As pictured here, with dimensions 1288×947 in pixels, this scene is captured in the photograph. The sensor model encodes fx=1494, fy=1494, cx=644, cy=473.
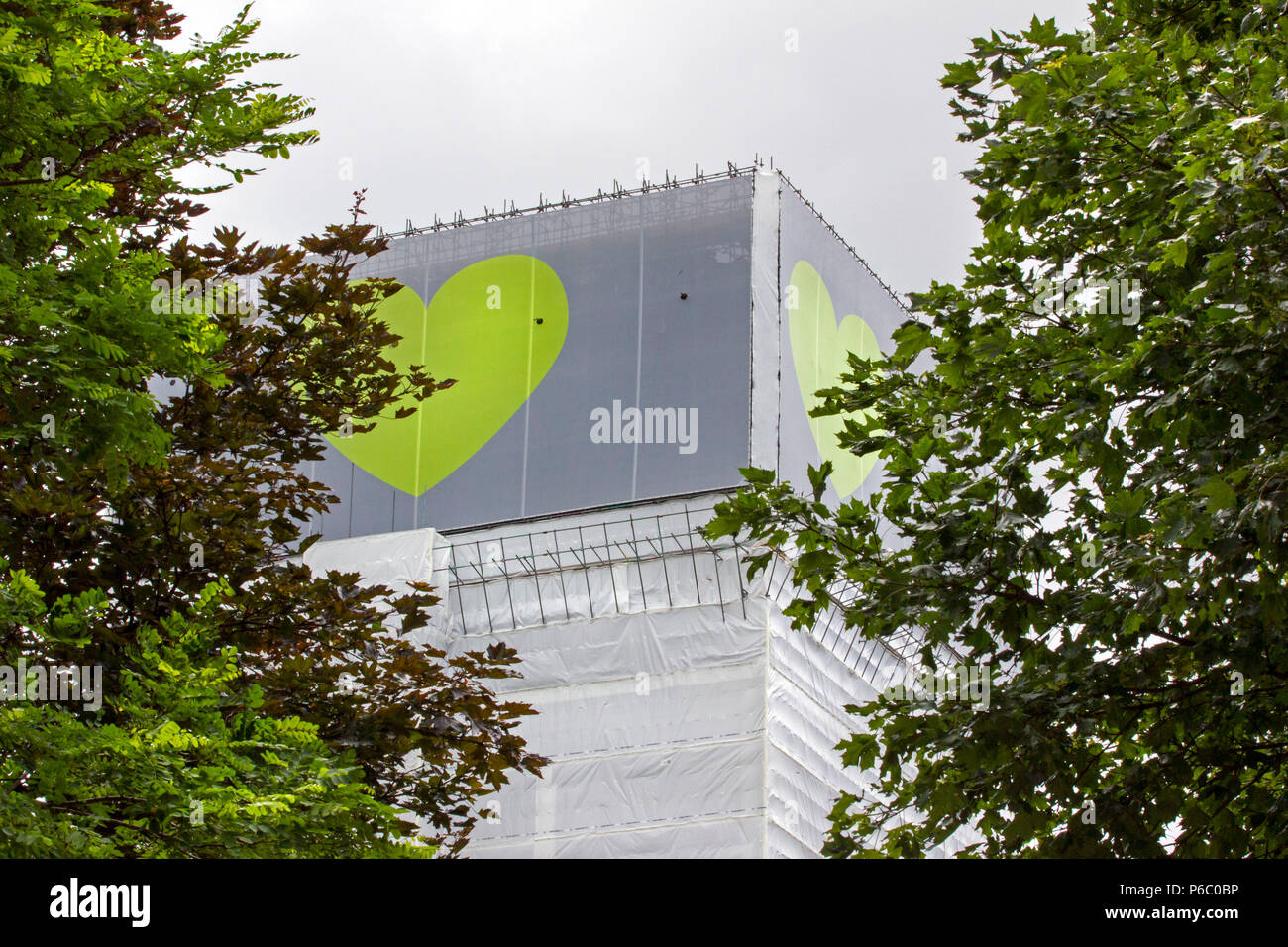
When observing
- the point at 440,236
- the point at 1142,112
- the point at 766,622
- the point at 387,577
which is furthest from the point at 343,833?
the point at 440,236

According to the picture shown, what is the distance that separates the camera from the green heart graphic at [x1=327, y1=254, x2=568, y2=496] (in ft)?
91.6

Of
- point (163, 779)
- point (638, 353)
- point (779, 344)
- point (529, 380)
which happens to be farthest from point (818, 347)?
point (163, 779)

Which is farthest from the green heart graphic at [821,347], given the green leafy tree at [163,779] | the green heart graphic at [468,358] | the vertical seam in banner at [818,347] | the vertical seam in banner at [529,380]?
the green leafy tree at [163,779]

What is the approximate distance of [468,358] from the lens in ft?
93.6

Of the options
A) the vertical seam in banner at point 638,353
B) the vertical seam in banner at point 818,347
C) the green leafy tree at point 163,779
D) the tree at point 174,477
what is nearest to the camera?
the green leafy tree at point 163,779

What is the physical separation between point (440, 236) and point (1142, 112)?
22.5 metres

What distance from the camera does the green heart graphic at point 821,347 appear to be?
91.0 feet

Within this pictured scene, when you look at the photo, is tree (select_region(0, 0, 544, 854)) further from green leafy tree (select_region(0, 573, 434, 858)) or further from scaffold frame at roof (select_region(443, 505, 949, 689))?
scaffold frame at roof (select_region(443, 505, 949, 689))

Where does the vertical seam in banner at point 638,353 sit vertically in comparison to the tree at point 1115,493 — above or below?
above

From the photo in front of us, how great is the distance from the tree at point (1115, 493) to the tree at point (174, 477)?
2625 mm

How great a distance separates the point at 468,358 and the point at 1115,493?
2137 centimetres

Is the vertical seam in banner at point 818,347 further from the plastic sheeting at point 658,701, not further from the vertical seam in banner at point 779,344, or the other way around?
the plastic sheeting at point 658,701

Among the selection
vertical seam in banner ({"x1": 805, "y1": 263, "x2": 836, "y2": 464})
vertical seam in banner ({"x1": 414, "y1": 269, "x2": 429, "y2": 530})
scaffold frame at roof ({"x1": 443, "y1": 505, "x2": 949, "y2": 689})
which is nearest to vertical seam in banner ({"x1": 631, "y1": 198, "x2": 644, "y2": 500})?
scaffold frame at roof ({"x1": 443, "y1": 505, "x2": 949, "y2": 689})

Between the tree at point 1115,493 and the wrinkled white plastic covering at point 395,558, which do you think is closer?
the tree at point 1115,493
